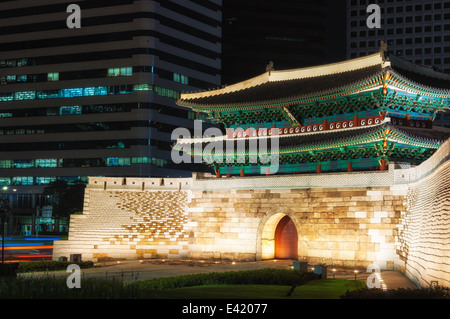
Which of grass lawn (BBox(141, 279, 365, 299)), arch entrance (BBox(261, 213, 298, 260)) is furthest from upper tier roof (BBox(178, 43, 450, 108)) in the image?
grass lawn (BBox(141, 279, 365, 299))

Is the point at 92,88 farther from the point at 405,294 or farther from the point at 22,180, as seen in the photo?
the point at 405,294

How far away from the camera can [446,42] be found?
112062 millimetres

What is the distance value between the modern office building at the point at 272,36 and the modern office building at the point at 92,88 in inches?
729

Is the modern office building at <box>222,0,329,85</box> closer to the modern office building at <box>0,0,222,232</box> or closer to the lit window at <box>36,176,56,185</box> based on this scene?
the modern office building at <box>0,0,222,232</box>

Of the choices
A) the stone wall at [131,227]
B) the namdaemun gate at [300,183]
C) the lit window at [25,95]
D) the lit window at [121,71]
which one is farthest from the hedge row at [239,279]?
the lit window at [25,95]

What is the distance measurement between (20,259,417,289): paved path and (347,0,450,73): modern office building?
8518 cm

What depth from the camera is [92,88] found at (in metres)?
83.4

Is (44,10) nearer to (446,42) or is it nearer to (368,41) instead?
(368,41)

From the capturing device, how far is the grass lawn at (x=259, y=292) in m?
20.9

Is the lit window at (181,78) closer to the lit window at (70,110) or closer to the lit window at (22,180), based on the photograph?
the lit window at (70,110)

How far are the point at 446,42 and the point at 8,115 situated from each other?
78.6m

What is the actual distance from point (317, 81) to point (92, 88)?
51.5 meters

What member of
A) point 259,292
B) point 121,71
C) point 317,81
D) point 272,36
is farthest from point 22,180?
point 259,292

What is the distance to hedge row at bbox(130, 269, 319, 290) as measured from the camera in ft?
83.8
